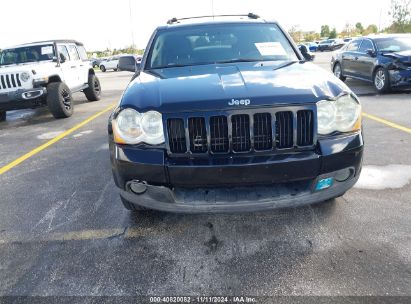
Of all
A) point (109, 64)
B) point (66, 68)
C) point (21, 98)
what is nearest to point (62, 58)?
point (66, 68)

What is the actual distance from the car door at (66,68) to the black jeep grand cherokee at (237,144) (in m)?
6.78

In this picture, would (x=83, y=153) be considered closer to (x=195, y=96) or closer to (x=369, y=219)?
(x=195, y=96)

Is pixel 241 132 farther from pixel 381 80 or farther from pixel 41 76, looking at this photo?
→ pixel 381 80

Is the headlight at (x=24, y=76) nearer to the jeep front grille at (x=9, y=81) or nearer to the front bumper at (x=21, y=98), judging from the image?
the jeep front grille at (x=9, y=81)

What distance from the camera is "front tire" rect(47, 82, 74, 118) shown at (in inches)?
302

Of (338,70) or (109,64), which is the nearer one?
(338,70)

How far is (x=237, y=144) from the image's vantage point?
238cm

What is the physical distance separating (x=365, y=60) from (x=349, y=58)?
3.47 feet

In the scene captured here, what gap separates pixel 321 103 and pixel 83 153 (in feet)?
12.5

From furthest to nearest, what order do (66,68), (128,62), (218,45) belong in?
(66,68) < (128,62) < (218,45)

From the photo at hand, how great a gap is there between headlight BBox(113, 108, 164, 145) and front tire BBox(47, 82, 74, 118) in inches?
229

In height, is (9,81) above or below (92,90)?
above

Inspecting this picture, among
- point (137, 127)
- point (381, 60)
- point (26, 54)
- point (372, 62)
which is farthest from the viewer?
point (372, 62)

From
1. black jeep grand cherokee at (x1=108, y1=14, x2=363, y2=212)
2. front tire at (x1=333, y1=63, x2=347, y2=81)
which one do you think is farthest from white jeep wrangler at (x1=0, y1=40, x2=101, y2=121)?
front tire at (x1=333, y1=63, x2=347, y2=81)
